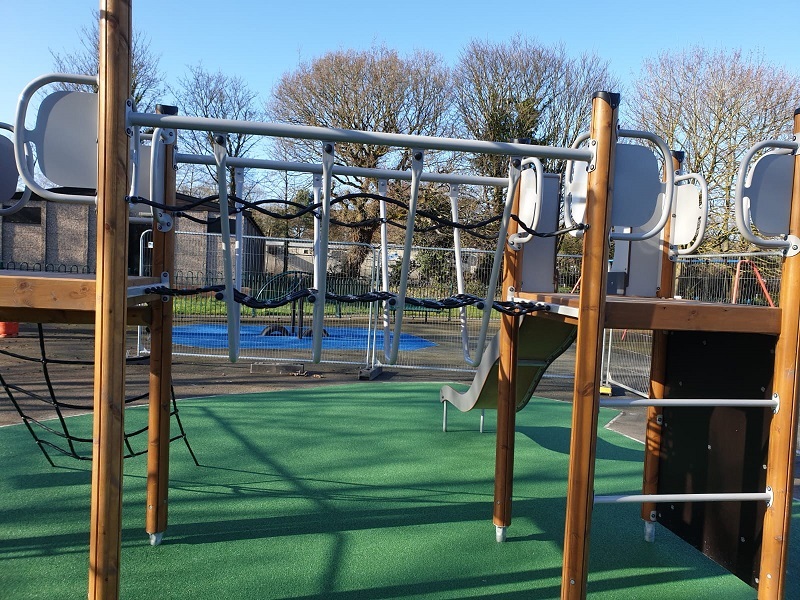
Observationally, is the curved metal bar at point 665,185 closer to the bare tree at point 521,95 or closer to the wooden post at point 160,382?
the wooden post at point 160,382

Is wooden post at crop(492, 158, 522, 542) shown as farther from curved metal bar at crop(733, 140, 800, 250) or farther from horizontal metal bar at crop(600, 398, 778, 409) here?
curved metal bar at crop(733, 140, 800, 250)

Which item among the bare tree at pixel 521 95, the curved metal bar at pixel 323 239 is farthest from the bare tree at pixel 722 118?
the curved metal bar at pixel 323 239

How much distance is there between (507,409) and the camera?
3.50 metres

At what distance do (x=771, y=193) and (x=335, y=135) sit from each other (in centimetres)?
183

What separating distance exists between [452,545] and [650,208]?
2.10m

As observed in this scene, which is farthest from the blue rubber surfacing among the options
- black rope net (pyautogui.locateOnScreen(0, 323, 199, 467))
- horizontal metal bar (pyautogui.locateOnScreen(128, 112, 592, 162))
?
horizontal metal bar (pyautogui.locateOnScreen(128, 112, 592, 162))

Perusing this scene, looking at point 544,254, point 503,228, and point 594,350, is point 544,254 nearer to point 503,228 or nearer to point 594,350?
point 503,228

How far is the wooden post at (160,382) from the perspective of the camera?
3.15m

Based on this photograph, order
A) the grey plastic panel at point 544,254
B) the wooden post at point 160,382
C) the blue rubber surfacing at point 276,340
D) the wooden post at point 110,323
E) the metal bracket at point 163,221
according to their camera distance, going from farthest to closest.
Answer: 1. the blue rubber surfacing at point 276,340
2. the grey plastic panel at point 544,254
3. the wooden post at point 160,382
4. the metal bracket at point 163,221
5. the wooden post at point 110,323

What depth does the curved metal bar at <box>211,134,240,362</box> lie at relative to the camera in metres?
2.21

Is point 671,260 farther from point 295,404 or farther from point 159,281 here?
point 295,404

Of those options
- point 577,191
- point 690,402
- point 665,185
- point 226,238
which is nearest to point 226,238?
point 226,238

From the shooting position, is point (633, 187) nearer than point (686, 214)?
Yes

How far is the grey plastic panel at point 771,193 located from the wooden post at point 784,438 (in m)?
0.03
